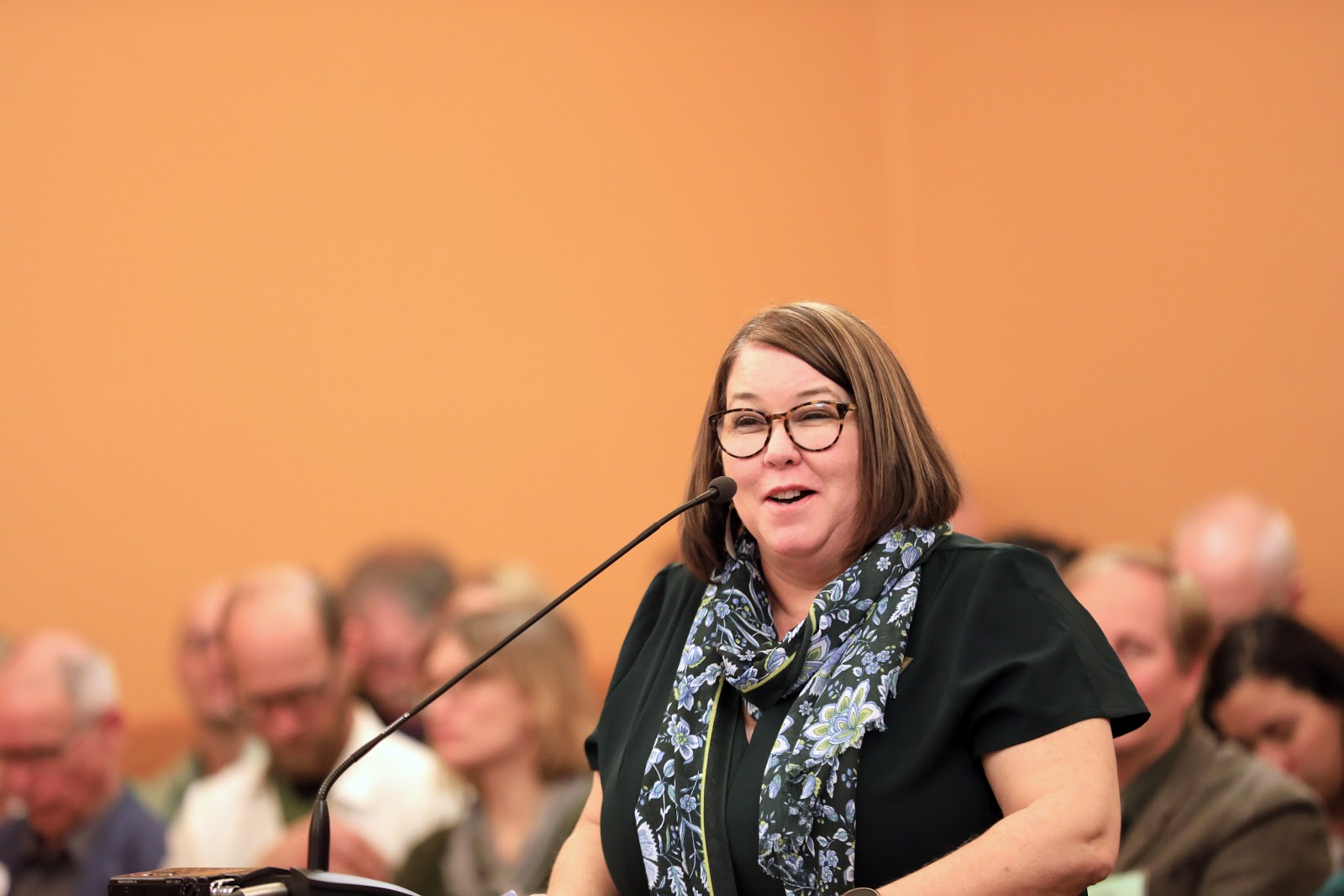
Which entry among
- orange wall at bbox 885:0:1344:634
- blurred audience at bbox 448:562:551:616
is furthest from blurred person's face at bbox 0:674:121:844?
orange wall at bbox 885:0:1344:634

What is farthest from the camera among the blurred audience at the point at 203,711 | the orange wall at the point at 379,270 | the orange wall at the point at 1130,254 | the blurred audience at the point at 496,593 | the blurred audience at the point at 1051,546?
the orange wall at the point at 379,270

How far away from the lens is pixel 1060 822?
1.34 meters

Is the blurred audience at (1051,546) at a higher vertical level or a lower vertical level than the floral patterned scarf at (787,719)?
lower

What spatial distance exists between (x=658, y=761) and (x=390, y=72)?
4.39 m

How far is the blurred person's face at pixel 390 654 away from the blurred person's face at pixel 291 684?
380 millimetres

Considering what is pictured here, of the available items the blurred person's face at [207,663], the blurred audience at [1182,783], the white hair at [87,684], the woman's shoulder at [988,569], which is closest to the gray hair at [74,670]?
the white hair at [87,684]

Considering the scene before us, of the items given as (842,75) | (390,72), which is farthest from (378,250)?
(842,75)

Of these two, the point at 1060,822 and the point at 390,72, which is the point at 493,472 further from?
the point at 1060,822

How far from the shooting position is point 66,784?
3.94 metres

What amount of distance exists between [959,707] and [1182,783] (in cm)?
136

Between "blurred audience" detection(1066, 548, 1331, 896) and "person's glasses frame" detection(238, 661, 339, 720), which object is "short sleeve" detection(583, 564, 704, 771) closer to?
"blurred audience" detection(1066, 548, 1331, 896)

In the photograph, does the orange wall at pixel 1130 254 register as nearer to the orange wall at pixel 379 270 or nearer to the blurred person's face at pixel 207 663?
the orange wall at pixel 379 270

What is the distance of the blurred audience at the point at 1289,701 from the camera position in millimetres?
3078

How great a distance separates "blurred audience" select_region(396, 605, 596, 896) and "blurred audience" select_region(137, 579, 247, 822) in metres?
1.09
